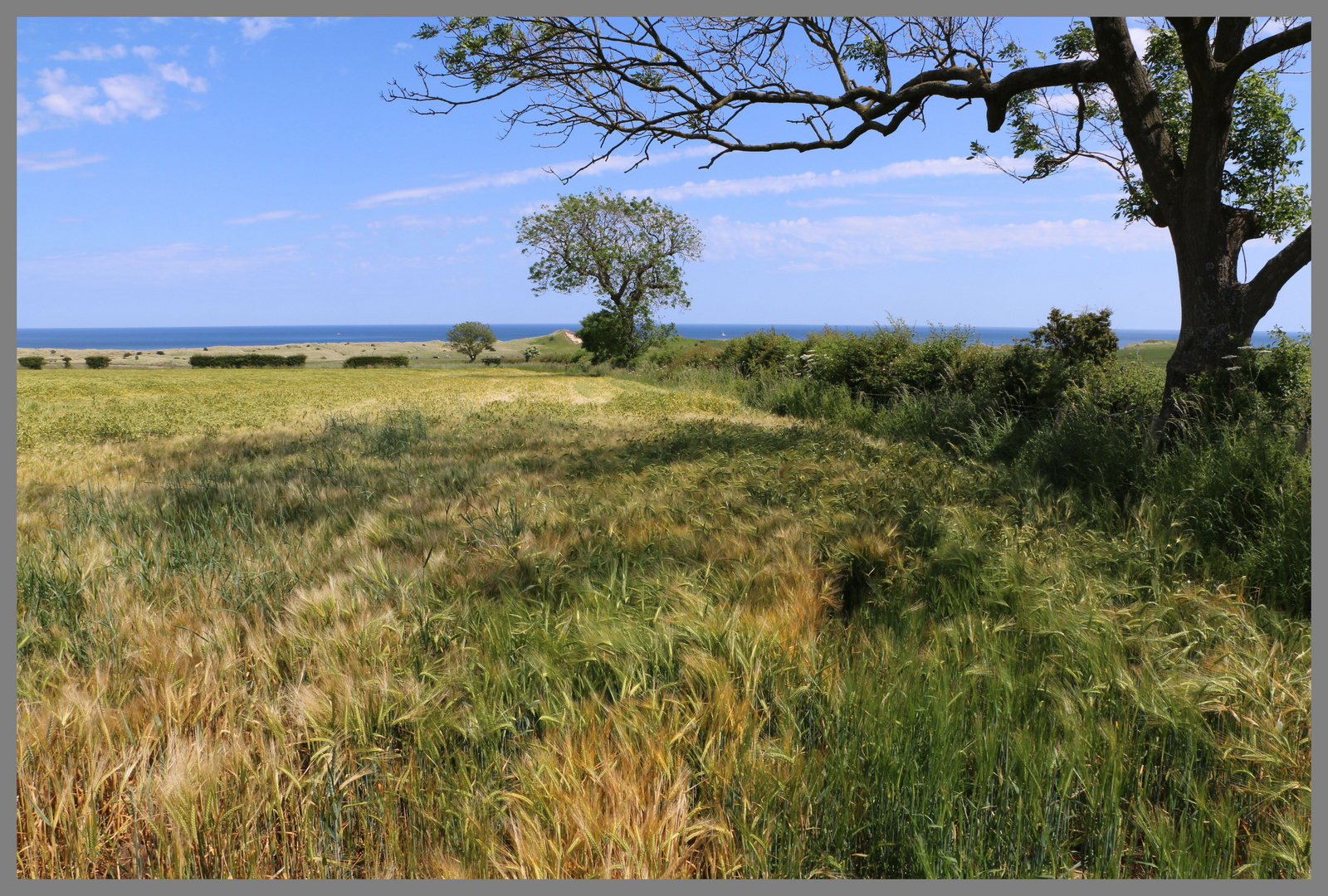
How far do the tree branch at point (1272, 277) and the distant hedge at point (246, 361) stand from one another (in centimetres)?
5790

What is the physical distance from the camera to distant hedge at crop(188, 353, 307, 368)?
5062 centimetres

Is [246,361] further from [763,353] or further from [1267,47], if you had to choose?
[1267,47]

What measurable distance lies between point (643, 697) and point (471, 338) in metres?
86.3

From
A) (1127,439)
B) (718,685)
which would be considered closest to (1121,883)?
(718,685)

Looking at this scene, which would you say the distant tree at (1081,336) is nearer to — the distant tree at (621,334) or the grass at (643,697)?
the grass at (643,697)

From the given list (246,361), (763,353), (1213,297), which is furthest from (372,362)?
(1213,297)

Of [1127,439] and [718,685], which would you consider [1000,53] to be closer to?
[1127,439]

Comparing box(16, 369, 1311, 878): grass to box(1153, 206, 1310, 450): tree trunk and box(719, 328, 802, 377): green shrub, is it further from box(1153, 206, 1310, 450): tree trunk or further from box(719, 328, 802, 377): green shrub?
box(719, 328, 802, 377): green shrub

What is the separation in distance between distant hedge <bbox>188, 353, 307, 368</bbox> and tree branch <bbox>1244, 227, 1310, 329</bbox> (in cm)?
5790

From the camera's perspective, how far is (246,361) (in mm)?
52750

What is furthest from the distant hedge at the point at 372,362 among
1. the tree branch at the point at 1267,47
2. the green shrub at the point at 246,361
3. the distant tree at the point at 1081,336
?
the tree branch at the point at 1267,47

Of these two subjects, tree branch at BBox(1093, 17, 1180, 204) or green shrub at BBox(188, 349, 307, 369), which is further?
green shrub at BBox(188, 349, 307, 369)

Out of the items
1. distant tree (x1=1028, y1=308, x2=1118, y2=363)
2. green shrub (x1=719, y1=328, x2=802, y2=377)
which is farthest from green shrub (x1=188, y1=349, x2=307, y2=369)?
distant tree (x1=1028, y1=308, x2=1118, y2=363)

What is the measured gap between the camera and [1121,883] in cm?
139
